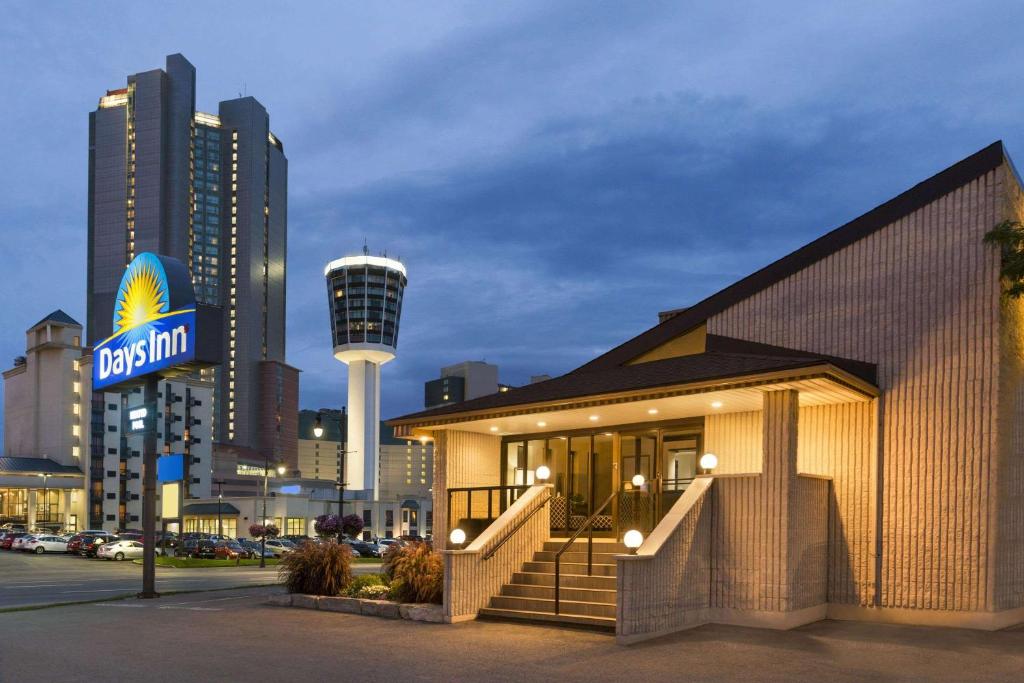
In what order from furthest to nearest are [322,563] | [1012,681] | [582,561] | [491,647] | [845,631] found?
1. [322,563]
2. [582,561]
3. [845,631]
4. [491,647]
5. [1012,681]

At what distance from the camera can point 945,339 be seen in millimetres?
15523

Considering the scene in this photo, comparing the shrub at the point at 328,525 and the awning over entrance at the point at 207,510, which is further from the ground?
the shrub at the point at 328,525

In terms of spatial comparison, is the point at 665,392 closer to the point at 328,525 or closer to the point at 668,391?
the point at 668,391

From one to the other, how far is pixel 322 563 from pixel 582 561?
547 cm

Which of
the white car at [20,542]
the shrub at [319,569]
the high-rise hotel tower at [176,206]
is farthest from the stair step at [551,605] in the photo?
the high-rise hotel tower at [176,206]

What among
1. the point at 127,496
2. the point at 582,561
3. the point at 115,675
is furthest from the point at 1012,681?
the point at 127,496

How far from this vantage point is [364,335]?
11494 centimetres

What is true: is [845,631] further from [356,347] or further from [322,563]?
[356,347]

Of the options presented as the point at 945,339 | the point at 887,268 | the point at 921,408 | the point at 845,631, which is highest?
the point at 887,268

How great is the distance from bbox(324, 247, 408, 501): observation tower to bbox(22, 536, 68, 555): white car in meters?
59.7

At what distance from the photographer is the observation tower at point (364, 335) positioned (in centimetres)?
11481

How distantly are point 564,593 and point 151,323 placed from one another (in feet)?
40.0

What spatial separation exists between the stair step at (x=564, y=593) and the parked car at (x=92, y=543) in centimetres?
3842

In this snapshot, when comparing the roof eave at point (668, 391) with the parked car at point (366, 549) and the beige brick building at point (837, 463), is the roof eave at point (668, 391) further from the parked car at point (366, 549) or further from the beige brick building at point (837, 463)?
the parked car at point (366, 549)
